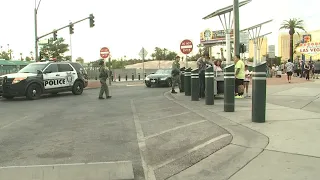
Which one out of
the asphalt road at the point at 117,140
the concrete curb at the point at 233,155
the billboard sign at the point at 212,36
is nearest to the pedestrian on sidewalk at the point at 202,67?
the asphalt road at the point at 117,140

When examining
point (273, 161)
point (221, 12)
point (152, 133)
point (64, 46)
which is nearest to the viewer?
point (273, 161)

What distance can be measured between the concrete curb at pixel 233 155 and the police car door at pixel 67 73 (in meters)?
12.7

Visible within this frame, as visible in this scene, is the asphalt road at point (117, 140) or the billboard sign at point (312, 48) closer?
the asphalt road at point (117, 140)

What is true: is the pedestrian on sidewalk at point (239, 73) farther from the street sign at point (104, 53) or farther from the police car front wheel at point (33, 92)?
the street sign at point (104, 53)

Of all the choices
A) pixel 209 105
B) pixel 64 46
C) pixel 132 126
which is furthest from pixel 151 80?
pixel 64 46

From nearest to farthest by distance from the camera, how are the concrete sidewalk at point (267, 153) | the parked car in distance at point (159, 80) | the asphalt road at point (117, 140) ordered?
the concrete sidewalk at point (267, 153) → the asphalt road at point (117, 140) → the parked car in distance at point (159, 80)

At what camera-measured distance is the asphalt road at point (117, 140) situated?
18.0 ft

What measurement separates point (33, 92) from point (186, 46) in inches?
313

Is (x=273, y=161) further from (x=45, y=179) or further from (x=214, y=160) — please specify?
(x=45, y=179)

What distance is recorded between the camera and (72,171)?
488cm

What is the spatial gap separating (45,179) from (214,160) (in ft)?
7.67

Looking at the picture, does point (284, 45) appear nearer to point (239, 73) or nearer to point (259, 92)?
point (239, 73)

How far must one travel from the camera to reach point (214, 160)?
530 centimetres

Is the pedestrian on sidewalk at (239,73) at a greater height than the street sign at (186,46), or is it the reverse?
the street sign at (186,46)
